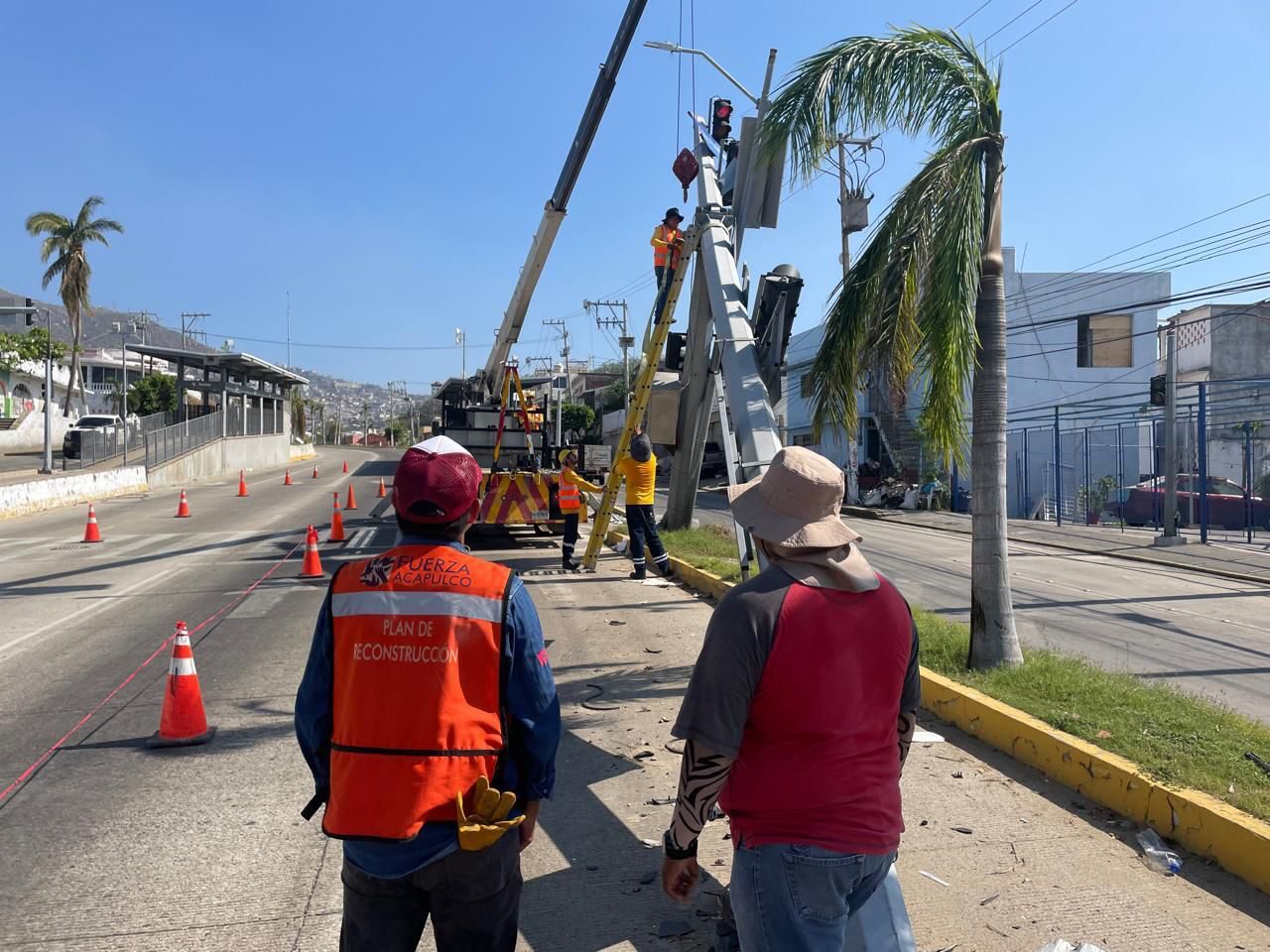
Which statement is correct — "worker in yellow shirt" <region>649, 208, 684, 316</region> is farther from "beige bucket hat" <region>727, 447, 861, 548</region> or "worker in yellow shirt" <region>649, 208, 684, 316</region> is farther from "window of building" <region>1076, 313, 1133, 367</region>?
"window of building" <region>1076, 313, 1133, 367</region>

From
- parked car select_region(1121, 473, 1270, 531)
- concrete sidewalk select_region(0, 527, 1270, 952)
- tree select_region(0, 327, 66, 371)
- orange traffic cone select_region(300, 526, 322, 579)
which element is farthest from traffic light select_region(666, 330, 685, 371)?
tree select_region(0, 327, 66, 371)

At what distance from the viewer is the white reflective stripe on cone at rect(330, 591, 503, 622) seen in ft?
7.64

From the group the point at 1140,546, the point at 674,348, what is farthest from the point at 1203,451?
the point at 674,348

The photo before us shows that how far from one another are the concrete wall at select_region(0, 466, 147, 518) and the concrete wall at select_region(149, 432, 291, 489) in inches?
94.0

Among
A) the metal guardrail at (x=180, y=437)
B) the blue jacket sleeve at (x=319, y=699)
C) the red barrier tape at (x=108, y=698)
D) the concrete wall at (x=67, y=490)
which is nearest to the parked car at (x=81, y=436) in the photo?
the metal guardrail at (x=180, y=437)

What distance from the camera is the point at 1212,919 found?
12.2ft

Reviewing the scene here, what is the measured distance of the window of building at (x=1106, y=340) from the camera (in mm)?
31828

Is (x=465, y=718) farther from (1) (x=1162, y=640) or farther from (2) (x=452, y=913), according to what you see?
(1) (x=1162, y=640)

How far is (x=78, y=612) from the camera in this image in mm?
10398

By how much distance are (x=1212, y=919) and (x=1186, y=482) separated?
75.2ft

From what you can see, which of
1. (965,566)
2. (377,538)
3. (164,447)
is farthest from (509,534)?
(164,447)

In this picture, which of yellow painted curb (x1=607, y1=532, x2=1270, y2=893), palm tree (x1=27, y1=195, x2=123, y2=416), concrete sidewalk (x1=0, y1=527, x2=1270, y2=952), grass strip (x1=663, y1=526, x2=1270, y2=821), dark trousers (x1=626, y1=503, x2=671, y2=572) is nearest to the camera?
concrete sidewalk (x1=0, y1=527, x2=1270, y2=952)

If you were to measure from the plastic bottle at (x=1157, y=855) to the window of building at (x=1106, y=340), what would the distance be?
30.3m

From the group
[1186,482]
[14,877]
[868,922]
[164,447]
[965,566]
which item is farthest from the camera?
[164,447]
